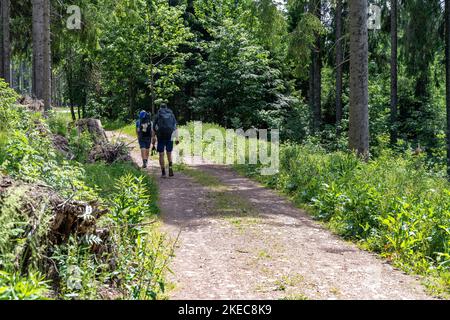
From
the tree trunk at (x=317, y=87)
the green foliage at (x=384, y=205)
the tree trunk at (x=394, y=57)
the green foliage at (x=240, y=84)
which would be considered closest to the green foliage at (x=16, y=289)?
the green foliage at (x=384, y=205)

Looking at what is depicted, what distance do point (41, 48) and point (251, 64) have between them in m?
17.8

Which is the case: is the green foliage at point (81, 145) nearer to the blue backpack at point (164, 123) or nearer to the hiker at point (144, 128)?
the blue backpack at point (164, 123)

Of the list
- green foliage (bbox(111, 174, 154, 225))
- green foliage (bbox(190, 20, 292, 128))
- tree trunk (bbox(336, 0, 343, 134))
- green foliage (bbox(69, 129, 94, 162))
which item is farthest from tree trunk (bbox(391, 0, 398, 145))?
green foliage (bbox(111, 174, 154, 225))

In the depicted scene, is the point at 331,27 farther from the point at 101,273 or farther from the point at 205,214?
the point at 101,273

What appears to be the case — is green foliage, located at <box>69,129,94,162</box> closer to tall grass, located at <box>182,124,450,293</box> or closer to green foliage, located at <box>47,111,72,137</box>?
green foliage, located at <box>47,111,72,137</box>

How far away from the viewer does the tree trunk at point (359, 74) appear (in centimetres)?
1208

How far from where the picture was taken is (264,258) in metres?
6.43

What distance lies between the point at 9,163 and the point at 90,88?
125 feet

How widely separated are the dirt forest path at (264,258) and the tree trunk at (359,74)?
10.2ft

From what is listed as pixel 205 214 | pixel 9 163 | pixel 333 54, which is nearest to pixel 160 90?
pixel 333 54

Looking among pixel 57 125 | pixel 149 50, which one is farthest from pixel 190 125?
pixel 57 125
